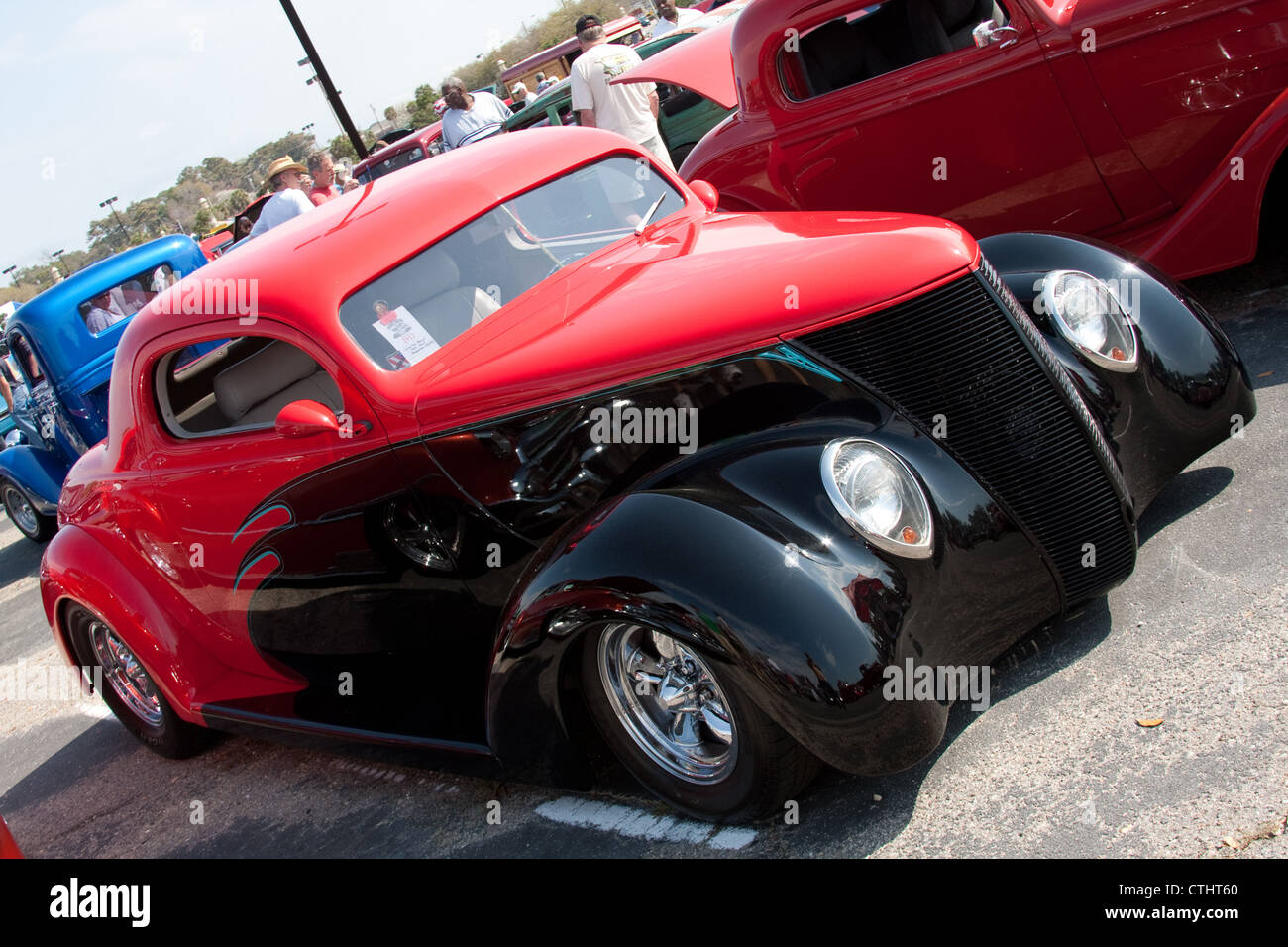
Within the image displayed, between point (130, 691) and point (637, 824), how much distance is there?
2780 mm

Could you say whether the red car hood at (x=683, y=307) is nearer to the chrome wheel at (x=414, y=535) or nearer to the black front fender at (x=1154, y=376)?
the chrome wheel at (x=414, y=535)

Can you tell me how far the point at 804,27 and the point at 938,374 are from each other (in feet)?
10.9

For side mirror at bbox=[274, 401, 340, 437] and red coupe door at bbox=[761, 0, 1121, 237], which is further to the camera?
red coupe door at bbox=[761, 0, 1121, 237]

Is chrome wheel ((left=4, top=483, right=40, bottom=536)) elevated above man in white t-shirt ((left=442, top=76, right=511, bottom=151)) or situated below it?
below

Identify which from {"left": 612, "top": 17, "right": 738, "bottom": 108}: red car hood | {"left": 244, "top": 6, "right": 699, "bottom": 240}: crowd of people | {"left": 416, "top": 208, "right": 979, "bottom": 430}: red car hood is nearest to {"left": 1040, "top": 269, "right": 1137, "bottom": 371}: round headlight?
{"left": 416, "top": 208, "right": 979, "bottom": 430}: red car hood

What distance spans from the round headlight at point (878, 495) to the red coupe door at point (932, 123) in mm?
3119

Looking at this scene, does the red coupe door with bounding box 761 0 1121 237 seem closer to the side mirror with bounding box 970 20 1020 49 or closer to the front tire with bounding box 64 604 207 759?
the side mirror with bounding box 970 20 1020 49

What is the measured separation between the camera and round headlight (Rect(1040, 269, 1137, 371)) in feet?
10.8

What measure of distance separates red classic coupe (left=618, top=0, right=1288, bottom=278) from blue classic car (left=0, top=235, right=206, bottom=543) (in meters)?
4.64

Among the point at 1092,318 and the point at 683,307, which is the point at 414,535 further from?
the point at 1092,318

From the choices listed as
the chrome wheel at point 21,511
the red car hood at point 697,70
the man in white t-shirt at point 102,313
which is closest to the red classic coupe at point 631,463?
the red car hood at point 697,70

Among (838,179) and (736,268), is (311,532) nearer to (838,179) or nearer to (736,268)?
(736,268)

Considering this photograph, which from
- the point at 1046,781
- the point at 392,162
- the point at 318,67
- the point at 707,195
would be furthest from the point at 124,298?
the point at 392,162
